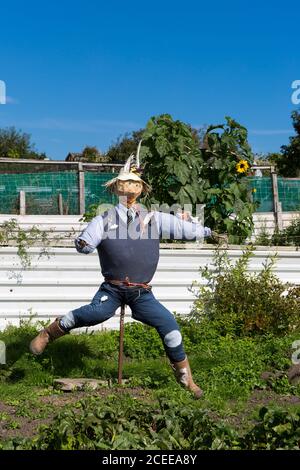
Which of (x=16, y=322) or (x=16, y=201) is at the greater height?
(x=16, y=201)

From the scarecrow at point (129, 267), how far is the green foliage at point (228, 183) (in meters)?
2.74

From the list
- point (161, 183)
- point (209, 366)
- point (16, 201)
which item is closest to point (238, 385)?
point (209, 366)

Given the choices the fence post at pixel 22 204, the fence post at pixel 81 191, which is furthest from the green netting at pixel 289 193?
the fence post at pixel 22 204

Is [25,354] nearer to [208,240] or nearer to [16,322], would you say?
[16,322]

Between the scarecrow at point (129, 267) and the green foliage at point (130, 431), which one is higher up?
the scarecrow at point (129, 267)

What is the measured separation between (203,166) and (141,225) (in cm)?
329

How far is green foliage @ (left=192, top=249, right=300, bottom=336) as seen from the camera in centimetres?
747

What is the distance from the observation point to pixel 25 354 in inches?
261

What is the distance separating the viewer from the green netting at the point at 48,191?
1562 centimetres

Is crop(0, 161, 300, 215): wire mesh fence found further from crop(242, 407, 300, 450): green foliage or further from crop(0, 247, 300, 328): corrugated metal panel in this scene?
crop(242, 407, 300, 450): green foliage

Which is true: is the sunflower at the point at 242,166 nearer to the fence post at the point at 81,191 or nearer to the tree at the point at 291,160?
the fence post at the point at 81,191

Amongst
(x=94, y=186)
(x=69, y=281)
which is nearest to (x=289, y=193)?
(x=94, y=186)

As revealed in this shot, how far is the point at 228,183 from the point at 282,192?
8972 millimetres
